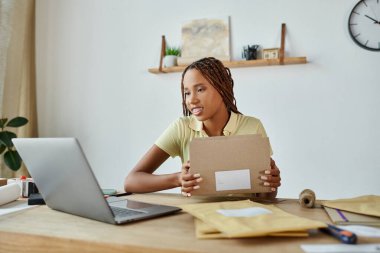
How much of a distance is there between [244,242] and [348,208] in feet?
1.35

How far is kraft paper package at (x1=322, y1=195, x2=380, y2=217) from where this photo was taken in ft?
2.93

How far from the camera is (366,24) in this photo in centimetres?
252

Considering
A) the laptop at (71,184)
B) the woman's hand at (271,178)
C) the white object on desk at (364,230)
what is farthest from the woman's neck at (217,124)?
the white object on desk at (364,230)

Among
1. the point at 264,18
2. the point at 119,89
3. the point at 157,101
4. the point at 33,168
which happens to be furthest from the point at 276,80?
the point at 33,168

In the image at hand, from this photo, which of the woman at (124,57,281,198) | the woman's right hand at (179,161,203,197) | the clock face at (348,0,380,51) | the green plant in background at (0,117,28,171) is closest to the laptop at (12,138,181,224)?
the woman's right hand at (179,161,203,197)

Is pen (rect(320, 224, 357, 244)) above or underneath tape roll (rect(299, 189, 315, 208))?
above

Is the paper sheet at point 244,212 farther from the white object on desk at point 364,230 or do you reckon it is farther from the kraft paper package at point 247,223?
the white object on desk at point 364,230

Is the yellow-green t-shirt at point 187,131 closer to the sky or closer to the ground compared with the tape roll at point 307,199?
closer to the sky

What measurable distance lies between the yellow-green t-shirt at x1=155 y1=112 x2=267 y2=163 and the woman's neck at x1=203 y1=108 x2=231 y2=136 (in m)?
0.02

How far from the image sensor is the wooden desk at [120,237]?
66 centimetres

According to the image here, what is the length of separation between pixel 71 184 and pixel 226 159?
0.43 m

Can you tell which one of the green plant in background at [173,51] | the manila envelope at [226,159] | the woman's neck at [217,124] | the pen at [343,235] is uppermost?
the green plant in background at [173,51]

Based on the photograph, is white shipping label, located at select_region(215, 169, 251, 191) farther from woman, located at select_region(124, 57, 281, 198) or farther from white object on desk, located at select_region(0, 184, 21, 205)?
white object on desk, located at select_region(0, 184, 21, 205)

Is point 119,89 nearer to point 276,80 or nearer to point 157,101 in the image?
point 157,101
